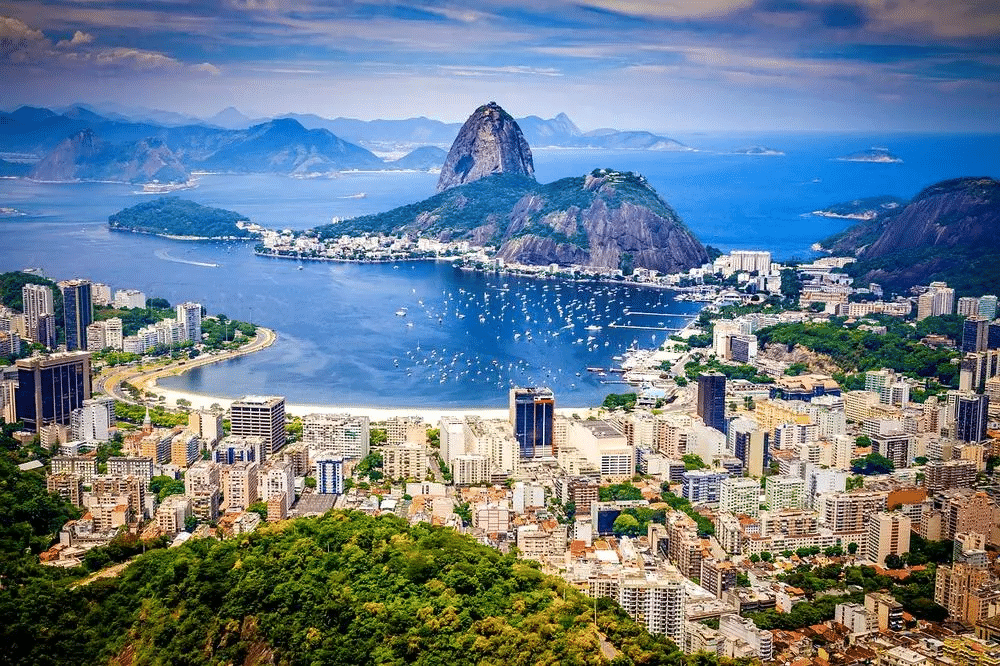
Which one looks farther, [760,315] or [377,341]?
[760,315]

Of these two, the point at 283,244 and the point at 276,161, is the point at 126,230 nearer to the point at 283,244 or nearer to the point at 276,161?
the point at 283,244

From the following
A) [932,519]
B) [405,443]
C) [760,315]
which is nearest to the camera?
[932,519]

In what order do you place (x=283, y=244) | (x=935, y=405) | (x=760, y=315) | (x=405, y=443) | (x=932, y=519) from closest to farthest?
(x=932, y=519), (x=405, y=443), (x=935, y=405), (x=760, y=315), (x=283, y=244)

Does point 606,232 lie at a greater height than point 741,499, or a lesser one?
greater

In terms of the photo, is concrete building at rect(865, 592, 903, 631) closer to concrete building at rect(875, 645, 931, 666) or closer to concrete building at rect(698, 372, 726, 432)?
concrete building at rect(875, 645, 931, 666)

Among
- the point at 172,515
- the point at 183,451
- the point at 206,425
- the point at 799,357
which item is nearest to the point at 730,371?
the point at 799,357

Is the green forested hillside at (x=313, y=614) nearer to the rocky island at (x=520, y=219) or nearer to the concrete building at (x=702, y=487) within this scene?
the concrete building at (x=702, y=487)

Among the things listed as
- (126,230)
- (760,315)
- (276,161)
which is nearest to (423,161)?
(276,161)

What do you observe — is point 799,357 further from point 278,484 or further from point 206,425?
point 278,484
